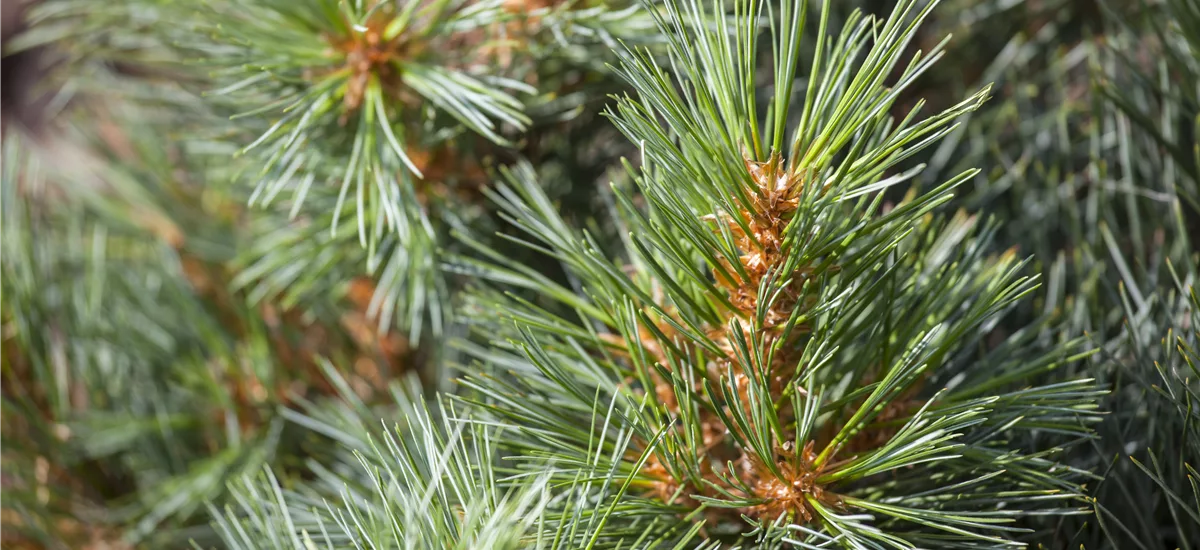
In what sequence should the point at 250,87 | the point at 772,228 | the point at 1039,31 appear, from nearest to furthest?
the point at 772,228 < the point at 250,87 < the point at 1039,31

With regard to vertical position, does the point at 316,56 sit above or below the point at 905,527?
above

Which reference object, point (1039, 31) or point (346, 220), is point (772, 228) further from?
point (1039, 31)

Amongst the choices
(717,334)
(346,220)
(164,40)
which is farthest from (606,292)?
(164,40)

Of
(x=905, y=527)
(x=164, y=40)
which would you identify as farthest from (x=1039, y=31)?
(x=164, y=40)

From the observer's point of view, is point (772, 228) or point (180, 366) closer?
point (772, 228)

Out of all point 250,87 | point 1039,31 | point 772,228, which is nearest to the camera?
point 772,228

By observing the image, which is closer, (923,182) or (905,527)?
(905,527)

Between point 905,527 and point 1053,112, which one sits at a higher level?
point 1053,112

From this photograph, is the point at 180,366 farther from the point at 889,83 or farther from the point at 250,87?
the point at 889,83

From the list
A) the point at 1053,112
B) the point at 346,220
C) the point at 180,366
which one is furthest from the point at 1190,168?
the point at 180,366
